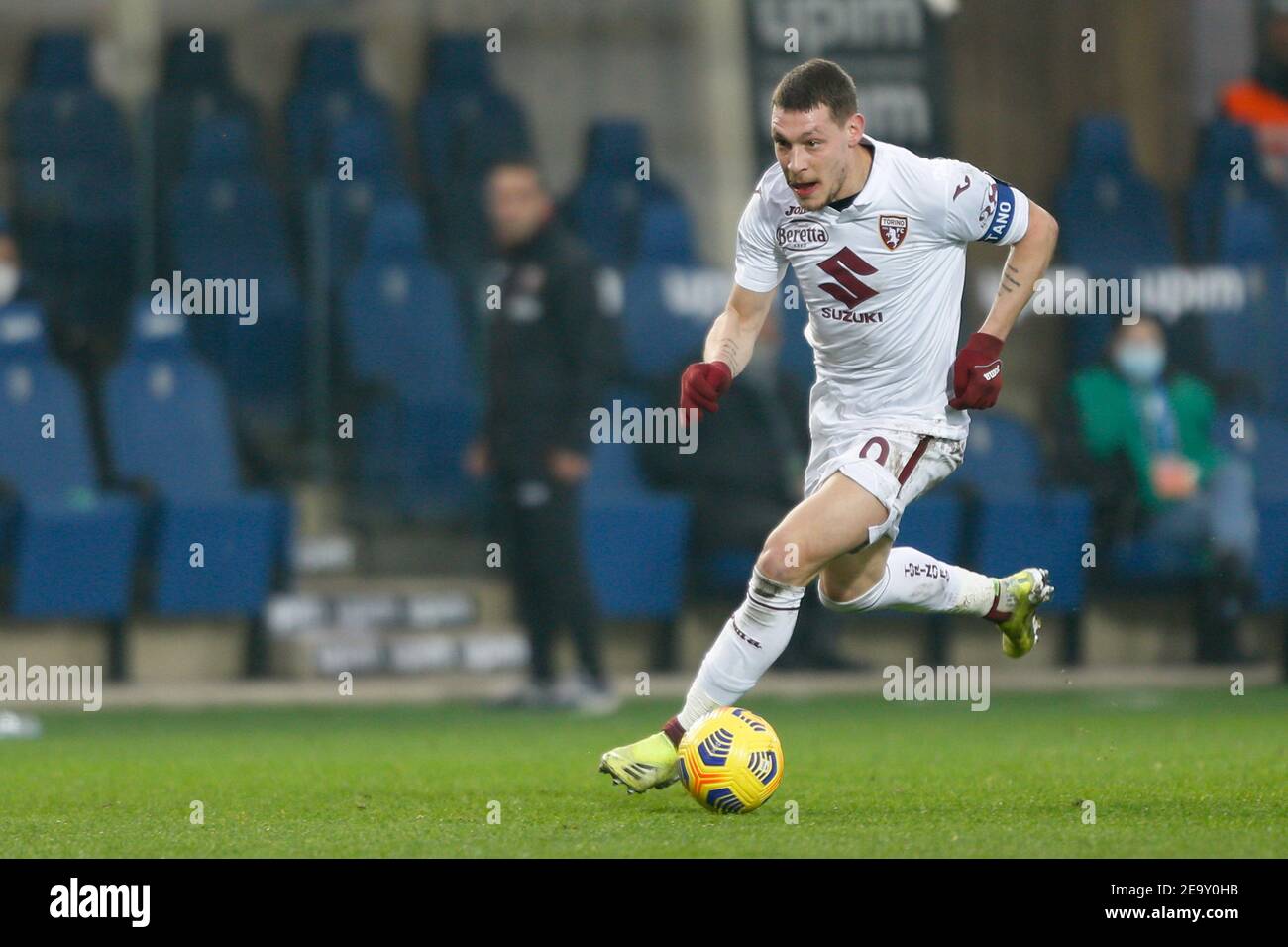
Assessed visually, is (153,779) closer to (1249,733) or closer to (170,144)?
(1249,733)

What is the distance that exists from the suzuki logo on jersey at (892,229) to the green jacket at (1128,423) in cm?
553

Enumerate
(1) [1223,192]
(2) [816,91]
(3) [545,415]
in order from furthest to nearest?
1. (1) [1223,192]
2. (3) [545,415]
3. (2) [816,91]

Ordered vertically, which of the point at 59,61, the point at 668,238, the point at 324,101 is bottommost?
the point at 668,238

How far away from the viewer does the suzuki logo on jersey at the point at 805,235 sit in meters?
6.07

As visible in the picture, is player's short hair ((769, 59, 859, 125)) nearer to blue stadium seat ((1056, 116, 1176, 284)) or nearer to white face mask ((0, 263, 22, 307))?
white face mask ((0, 263, 22, 307))

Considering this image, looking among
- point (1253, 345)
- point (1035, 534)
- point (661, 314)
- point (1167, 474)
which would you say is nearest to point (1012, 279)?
point (1035, 534)

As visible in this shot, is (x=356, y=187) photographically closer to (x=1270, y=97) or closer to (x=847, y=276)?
(x=1270, y=97)

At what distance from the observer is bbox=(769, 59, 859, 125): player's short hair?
579 centimetres

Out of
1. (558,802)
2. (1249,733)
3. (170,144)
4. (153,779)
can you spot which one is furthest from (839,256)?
(170,144)

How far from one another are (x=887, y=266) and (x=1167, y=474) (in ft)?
18.3

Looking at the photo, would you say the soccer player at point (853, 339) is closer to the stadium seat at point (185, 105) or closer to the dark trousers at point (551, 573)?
the dark trousers at point (551, 573)

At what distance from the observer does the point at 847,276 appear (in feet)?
20.1

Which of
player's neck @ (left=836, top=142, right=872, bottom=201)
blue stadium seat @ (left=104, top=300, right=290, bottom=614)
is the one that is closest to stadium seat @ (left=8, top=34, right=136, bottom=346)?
blue stadium seat @ (left=104, top=300, right=290, bottom=614)
